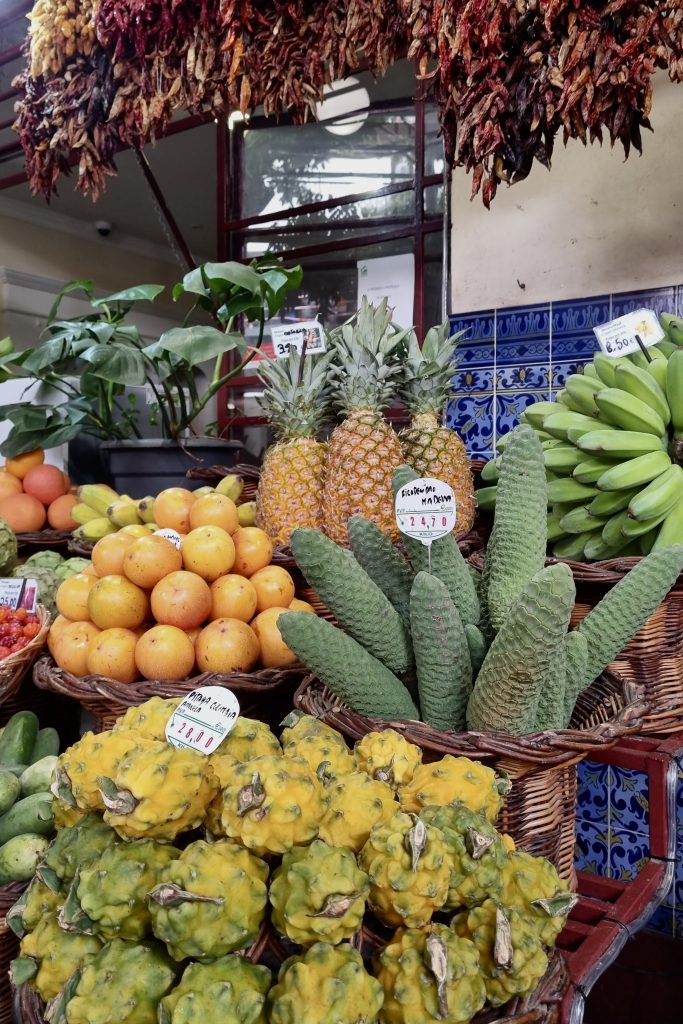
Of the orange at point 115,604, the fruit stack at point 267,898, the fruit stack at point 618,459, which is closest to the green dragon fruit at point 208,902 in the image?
the fruit stack at point 267,898

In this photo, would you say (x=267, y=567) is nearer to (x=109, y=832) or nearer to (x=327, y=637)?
(x=327, y=637)

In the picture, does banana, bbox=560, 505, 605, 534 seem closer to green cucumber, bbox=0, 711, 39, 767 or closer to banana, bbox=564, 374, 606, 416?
banana, bbox=564, 374, 606, 416

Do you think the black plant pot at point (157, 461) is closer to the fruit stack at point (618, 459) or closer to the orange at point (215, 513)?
the orange at point (215, 513)

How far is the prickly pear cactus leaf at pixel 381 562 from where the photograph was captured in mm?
1049

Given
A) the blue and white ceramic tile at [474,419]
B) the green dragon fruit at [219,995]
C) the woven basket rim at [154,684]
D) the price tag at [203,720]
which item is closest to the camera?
the green dragon fruit at [219,995]

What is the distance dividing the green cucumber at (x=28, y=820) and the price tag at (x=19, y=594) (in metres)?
0.63

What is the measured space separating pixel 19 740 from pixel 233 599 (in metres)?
0.44

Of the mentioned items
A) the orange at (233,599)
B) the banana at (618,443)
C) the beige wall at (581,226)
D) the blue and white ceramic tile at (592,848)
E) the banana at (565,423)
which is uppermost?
the beige wall at (581,226)

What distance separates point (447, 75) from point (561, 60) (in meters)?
0.25

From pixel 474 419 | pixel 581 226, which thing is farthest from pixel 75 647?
pixel 581 226

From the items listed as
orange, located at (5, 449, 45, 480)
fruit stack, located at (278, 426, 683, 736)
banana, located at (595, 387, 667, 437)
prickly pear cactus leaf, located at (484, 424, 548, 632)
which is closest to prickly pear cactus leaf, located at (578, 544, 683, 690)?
fruit stack, located at (278, 426, 683, 736)

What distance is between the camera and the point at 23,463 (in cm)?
206

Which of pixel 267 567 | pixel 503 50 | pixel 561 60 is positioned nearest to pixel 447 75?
pixel 503 50

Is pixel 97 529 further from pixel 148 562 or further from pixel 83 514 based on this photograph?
pixel 148 562
